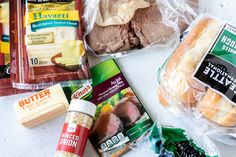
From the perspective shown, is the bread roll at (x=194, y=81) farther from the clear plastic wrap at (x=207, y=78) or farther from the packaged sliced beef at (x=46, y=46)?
the packaged sliced beef at (x=46, y=46)

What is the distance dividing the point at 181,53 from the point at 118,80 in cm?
16

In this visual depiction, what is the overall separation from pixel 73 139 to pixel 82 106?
0.21 ft

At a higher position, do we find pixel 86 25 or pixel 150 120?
pixel 86 25

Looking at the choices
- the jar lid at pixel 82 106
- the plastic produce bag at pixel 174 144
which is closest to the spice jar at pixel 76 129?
the jar lid at pixel 82 106

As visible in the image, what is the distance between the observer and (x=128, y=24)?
0.90 m

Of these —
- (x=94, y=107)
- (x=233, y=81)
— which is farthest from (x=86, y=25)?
(x=233, y=81)

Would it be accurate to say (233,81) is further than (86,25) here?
No

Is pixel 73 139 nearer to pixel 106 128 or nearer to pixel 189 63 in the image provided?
pixel 106 128

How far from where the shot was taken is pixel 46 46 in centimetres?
88

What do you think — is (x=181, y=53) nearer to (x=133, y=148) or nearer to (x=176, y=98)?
(x=176, y=98)

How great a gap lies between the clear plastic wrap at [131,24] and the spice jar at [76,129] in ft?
0.50

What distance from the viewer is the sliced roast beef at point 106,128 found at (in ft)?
2.77

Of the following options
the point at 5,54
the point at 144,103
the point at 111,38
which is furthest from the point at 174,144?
the point at 5,54

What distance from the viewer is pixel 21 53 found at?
883 mm
